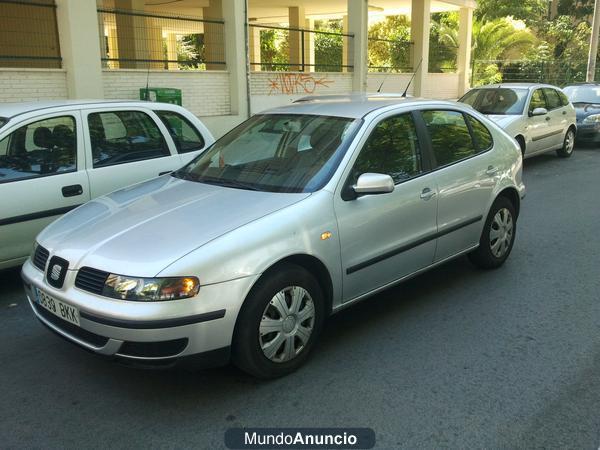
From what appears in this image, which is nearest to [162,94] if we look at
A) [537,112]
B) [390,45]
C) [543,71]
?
[537,112]

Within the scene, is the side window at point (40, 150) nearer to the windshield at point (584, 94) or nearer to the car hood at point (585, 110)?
the car hood at point (585, 110)

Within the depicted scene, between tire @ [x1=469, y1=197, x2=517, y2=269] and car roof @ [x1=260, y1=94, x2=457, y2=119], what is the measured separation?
101 centimetres

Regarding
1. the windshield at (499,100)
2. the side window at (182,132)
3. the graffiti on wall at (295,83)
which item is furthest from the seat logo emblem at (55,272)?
the graffiti on wall at (295,83)

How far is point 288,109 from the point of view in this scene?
4664mm

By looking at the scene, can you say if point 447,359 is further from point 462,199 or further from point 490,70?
point 490,70

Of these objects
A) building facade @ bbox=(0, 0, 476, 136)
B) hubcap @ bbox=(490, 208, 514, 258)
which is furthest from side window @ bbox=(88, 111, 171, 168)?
building facade @ bbox=(0, 0, 476, 136)

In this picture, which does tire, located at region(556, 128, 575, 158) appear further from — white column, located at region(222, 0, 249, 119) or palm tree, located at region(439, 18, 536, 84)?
palm tree, located at region(439, 18, 536, 84)

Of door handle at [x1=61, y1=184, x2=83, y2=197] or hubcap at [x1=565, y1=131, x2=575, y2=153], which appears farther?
hubcap at [x1=565, y1=131, x2=575, y2=153]

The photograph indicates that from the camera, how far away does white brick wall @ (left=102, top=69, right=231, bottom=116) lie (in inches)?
427

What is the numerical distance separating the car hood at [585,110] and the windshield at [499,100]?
13.2ft

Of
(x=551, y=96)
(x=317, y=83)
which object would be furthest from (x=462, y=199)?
(x=317, y=83)

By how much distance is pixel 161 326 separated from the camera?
2.93 m

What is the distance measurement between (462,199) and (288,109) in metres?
1.55

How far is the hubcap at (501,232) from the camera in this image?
5207 millimetres
